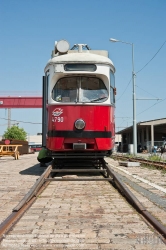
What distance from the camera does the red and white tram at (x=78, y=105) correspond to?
9406 mm

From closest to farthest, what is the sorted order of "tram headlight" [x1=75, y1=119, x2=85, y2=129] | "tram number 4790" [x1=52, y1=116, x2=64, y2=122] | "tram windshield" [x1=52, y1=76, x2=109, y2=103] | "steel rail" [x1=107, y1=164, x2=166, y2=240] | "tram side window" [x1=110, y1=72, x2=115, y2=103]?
"steel rail" [x1=107, y1=164, x2=166, y2=240] → "tram headlight" [x1=75, y1=119, x2=85, y2=129] → "tram number 4790" [x1=52, y1=116, x2=64, y2=122] → "tram windshield" [x1=52, y1=76, x2=109, y2=103] → "tram side window" [x1=110, y1=72, x2=115, y2=103]

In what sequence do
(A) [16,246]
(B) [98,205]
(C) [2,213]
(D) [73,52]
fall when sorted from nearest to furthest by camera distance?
(A) [16,246] → (C) [2,213] → (B) [98,205] → (D) [73,52]

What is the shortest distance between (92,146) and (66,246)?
5966 mm

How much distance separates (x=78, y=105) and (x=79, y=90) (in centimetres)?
53

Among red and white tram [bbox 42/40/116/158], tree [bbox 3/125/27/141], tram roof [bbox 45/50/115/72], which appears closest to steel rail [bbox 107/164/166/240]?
red and white tram [bbox 42/40/116/158]

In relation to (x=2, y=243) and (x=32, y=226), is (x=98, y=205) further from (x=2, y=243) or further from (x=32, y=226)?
(x=2, y=243)

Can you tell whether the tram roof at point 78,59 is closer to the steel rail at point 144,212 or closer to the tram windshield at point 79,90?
the tram windshield at point 79,90

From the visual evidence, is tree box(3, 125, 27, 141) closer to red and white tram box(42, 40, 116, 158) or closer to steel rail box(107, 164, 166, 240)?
red and white tram box(42, 40, 116, 158)

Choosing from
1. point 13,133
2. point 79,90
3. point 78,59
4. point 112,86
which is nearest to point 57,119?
point 79,90

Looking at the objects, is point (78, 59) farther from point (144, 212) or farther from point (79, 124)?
point (144, 212)

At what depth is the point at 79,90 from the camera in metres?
9.75

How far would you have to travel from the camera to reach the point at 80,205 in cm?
589

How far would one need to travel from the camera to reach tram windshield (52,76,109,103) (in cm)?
970

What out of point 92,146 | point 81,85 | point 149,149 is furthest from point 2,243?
point 149,149
